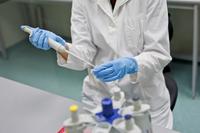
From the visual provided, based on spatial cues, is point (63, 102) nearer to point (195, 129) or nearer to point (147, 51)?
point (147, 51)

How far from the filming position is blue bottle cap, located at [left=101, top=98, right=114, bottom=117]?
70cm

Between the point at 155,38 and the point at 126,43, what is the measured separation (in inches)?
5.0

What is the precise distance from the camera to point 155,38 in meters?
1.22

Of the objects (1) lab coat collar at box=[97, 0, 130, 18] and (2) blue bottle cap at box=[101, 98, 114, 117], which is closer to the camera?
(2) blue bottle cap at box=[101, 98, 114, 117]

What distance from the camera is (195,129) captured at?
2.03 m

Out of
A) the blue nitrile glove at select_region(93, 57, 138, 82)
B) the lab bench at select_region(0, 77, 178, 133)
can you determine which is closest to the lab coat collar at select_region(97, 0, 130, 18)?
the blue nitrile glove at select_region(93, 57, 138, 82)

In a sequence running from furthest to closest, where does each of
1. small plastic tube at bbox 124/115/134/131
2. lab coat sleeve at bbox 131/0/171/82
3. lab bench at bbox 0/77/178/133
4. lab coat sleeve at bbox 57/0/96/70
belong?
1. lab coat sleeve at bbox 57/0/96/70
2. lab coat sleeve at bbox 131/0/171/82
3. lab bench at bbox 0/77/178/133
4. small plastic tube at bbox 124/115/134/131

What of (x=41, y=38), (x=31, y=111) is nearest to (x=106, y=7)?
(x=41, y=38)

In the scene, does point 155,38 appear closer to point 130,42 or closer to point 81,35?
point 130,42

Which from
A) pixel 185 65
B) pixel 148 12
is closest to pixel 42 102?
pixel 148 12

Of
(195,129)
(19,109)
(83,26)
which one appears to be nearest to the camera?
(19,109)

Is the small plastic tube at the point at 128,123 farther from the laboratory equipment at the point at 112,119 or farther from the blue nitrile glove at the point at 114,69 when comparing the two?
the blue nitrile glove at the point at 114,69

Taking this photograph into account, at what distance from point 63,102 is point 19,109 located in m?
0.16

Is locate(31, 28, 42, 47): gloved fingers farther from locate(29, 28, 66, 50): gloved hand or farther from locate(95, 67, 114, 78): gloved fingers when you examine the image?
locate(95, 67, 114, 78): gloved fingers
